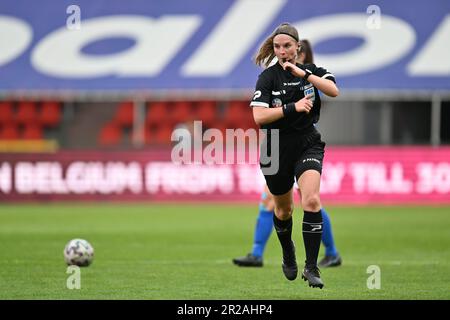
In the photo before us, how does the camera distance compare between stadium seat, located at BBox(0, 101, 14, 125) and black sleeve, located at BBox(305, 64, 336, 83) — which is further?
stadium seat, located at BBox(0, 101, 14, 125)

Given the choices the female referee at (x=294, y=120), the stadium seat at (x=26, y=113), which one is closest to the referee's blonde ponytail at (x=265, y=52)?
the female referee at (x=294, y=120)

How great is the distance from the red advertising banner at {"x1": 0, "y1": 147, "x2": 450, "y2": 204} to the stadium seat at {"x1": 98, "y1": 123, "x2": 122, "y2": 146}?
4.99m

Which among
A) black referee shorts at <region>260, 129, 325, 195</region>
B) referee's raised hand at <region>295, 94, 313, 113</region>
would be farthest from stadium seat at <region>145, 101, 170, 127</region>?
referee's raised hand at <region>295, 94, 313, 113</region>

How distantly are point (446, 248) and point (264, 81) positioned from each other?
5.47m

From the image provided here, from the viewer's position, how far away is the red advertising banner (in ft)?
71.0

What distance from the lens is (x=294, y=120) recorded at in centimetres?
833

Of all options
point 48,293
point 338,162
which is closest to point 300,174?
point 48,293

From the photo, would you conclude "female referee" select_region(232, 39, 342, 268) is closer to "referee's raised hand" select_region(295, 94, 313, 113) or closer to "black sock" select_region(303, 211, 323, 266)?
"black sock" select_region(303, 211, 323, 266)

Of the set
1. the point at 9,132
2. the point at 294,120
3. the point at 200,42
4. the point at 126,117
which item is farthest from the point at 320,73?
the point at 9,132

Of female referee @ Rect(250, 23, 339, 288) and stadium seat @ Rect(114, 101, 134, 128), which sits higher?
stadium seat @ Rect(114, 101, 134, 128)

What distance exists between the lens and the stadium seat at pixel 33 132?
26.4 meters

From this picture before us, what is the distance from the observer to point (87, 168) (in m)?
21.8

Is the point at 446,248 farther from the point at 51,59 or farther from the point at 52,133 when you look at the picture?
the point at 52,133

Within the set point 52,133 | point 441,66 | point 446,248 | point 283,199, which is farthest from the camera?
point 52,133
